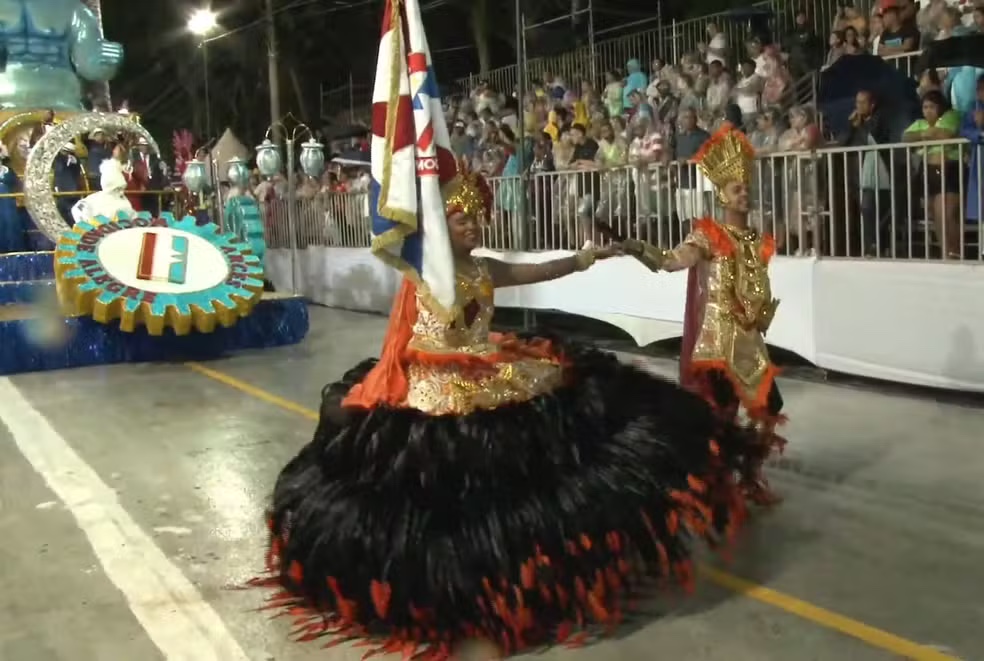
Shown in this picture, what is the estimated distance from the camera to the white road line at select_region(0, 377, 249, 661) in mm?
3895

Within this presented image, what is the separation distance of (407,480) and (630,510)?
0.75 m

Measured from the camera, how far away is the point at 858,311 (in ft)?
26.6

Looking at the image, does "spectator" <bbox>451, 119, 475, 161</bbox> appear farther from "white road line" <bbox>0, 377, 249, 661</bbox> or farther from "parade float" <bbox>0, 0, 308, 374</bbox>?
"white road line" <bbox>0, 377, 249, 661</bbox>

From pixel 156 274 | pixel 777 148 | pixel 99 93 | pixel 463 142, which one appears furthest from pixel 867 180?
pixel 99 93

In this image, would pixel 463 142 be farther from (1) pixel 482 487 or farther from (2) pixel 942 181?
(1) pixel 482 487

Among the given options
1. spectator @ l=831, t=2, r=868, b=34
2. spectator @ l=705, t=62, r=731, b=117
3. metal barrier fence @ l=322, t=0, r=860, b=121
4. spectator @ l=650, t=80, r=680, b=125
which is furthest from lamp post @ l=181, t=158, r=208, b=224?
spectator @ l=831, t=2, r=868, b=34

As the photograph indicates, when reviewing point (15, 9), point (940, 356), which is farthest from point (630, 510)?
point (15, 9)

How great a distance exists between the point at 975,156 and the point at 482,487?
5.35 m

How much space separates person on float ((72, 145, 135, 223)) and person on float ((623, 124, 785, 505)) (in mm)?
8427

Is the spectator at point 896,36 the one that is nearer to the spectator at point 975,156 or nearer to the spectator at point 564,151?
the spectator at point 975,156

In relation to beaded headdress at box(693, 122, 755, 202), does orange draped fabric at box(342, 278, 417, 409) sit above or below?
below

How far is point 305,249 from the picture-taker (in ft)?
Result: 59.1

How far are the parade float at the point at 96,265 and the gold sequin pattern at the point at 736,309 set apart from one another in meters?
6.79

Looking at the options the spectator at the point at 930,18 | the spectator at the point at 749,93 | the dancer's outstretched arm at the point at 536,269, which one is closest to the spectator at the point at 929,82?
the spectator at the point at 930,18
